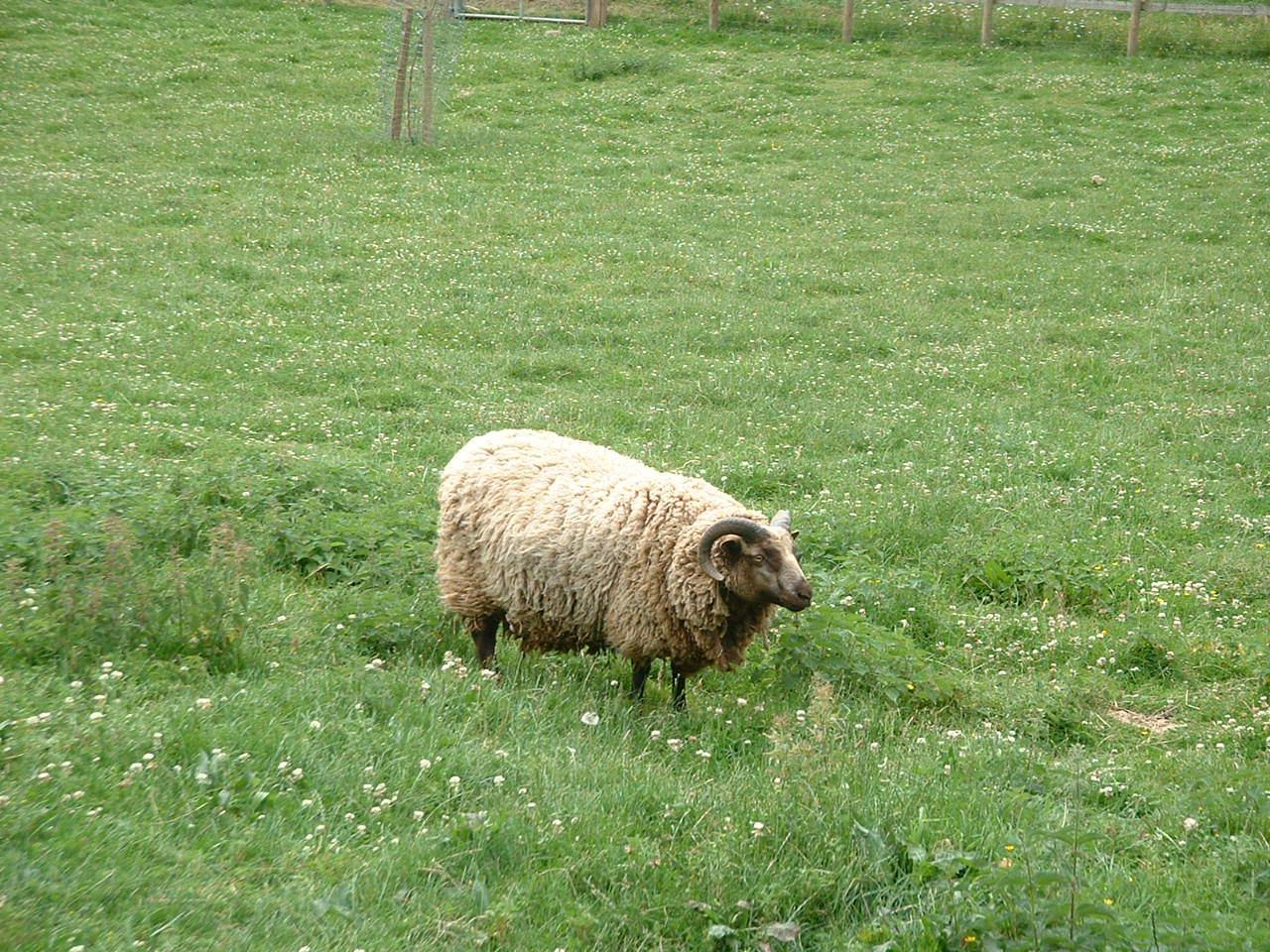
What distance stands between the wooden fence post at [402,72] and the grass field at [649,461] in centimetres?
71

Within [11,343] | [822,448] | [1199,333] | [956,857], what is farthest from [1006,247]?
[956,857]

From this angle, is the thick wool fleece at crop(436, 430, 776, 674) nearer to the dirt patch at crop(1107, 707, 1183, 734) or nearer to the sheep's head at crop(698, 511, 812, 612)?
the sheep's head at crop(698, 511, 812, 612)

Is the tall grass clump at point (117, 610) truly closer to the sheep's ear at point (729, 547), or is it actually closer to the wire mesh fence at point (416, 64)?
the sheep's ear at point (729, 547)

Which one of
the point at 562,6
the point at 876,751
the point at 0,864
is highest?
the point at 562,6

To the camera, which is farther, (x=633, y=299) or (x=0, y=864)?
(x=633, y=299)

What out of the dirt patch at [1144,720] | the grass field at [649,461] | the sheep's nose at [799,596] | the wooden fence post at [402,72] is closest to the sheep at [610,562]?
the sheep's nose at [799,596]

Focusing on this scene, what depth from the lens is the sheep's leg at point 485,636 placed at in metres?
8.40

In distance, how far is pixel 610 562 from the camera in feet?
26.2

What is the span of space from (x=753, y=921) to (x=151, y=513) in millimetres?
5752

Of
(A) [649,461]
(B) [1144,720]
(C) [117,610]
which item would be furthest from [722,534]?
(A) [649,461]

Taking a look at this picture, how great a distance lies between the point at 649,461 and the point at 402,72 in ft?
51.1

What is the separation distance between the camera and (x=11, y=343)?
46.3 ft

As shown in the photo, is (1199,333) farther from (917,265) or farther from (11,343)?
(11,343)

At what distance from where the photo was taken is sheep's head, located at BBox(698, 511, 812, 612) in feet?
24.9
